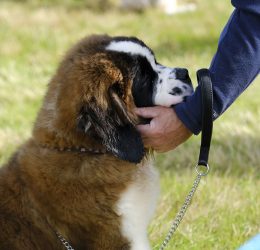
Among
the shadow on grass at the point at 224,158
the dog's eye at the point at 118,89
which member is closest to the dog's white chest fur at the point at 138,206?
the dog's eye at the point at 118,89

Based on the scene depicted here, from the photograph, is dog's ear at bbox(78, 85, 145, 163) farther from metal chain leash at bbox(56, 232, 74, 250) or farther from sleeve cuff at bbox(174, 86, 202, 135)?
metal chain leash at bbox(56, 232, 74, 250)

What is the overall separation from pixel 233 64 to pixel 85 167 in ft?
2.96

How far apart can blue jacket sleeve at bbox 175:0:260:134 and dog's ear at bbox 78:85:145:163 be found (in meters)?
0.28

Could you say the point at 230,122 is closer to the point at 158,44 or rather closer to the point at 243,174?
the point at 243,174

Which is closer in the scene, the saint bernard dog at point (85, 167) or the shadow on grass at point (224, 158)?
the saint bernard dog at point (85, 167)

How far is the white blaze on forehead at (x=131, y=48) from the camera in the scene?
11.1ft

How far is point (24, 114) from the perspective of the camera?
6902 millimetres

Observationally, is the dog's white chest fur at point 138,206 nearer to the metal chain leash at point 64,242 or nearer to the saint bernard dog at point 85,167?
the saint bernard dog at point 85,167

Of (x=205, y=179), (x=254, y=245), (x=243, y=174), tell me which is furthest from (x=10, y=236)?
(x=243, y=174)

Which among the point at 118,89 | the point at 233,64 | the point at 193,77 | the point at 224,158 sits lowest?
the point at 193,77

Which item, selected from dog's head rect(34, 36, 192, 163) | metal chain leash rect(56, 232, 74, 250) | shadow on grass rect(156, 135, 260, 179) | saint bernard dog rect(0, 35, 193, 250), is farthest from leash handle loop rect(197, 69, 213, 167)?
shadow on grass rect(156, 135, 260, 179)

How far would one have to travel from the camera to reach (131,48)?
11.2 ft

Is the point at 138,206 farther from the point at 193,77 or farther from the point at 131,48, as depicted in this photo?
the point at 193,77

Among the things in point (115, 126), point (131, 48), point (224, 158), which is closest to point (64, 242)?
point (115, 126)
